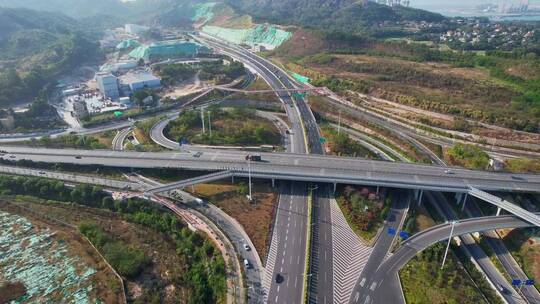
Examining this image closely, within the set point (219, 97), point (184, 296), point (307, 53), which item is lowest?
point (184, 296)

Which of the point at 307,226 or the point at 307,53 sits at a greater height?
the point at 307,53

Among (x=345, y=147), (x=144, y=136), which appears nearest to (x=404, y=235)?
(x=345, y=147)

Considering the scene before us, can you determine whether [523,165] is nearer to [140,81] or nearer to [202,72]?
[202,72]

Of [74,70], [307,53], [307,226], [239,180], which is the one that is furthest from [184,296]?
[74,70]

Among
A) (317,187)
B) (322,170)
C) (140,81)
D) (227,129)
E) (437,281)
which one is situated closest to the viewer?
(437,281)

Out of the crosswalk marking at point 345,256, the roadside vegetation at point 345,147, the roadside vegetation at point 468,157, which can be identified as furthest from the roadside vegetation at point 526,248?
the roadside vegetation at point 345,147

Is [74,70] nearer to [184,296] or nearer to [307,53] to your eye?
[307,53]

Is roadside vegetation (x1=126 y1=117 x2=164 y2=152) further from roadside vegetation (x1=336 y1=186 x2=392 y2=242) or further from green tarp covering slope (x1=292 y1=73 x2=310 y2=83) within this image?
green tarp covering slope (x1=292 y1=73 x2=310 y2=83)
